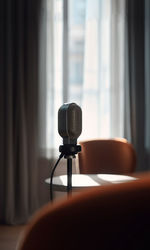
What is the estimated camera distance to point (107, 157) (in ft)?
8.55

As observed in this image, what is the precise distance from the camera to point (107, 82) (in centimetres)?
371

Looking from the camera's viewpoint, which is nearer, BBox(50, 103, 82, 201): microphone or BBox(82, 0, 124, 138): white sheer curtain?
BBox(50, 103, 82, 201): microphone

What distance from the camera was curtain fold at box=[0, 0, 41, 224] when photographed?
136 inches

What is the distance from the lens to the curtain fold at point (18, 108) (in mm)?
3457

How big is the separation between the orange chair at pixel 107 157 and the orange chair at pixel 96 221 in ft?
6.60

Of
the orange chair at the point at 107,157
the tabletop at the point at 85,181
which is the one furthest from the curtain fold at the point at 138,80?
the tabletop at the point at 85,181

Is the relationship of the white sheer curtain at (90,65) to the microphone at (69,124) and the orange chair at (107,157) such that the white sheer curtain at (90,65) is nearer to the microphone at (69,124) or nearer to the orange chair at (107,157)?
the orange chair at (107,157)

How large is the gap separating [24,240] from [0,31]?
10.5 ft

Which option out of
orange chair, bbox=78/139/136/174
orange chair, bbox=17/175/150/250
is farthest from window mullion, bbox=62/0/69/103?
orange chair, bbox=17/175/150/250

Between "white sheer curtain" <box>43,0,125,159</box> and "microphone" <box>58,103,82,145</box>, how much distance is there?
204 centimetres

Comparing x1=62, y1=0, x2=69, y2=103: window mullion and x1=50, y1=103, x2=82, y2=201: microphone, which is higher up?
x1=62, y1=0, x2=69, y2=103: window mullion

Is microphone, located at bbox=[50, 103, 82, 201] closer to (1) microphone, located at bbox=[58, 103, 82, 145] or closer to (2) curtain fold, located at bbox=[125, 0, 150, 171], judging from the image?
(1) microphone, located at bbox=[58, 103, 82, 145]

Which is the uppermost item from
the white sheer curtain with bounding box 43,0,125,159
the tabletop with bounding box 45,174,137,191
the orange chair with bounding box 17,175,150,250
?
the white sheer curtain with bounding box 43,0,125,159

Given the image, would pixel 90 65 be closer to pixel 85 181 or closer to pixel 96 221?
pixel 85 181
